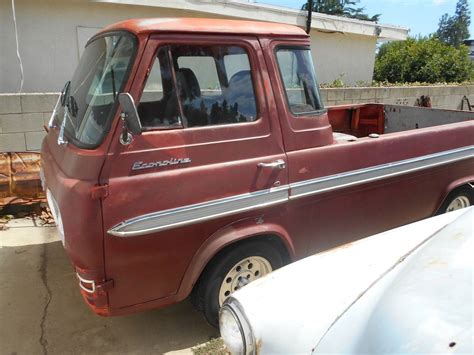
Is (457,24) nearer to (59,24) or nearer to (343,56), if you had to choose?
(343,56)

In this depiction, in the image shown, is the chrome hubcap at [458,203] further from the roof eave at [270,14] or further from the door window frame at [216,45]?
the roof eave at [270,14]

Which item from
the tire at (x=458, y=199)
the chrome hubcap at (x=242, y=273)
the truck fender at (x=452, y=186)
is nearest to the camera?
the chrome hubcap at (x=242, y=273)

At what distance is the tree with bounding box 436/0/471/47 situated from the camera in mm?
68750

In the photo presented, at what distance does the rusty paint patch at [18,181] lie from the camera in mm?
4781

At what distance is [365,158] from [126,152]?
5.92 ft

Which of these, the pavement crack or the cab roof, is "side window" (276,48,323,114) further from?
the pavement crack

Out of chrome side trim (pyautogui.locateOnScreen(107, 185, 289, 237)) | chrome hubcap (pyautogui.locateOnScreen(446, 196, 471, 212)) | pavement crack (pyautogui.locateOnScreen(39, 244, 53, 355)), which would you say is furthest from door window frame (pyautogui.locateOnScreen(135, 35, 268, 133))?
chrome hubcap (pyautogui.locateOnScreen(446, 196, 471, 212))

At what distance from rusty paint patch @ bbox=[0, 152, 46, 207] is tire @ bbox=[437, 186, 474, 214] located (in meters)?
4.36

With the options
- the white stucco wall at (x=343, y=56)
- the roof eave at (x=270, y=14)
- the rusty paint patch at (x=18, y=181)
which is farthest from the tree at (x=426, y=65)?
the rusty paint patch at (x=18, y=181)

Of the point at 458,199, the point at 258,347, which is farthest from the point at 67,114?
the point at 458,199

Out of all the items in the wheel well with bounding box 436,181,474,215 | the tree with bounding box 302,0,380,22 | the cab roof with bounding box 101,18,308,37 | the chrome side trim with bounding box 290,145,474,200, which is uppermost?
the tree with bounding box 302,0,380,22

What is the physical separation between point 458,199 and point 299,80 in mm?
2191

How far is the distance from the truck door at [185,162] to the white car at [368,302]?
28.6 inches

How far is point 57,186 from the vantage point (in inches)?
99.7
